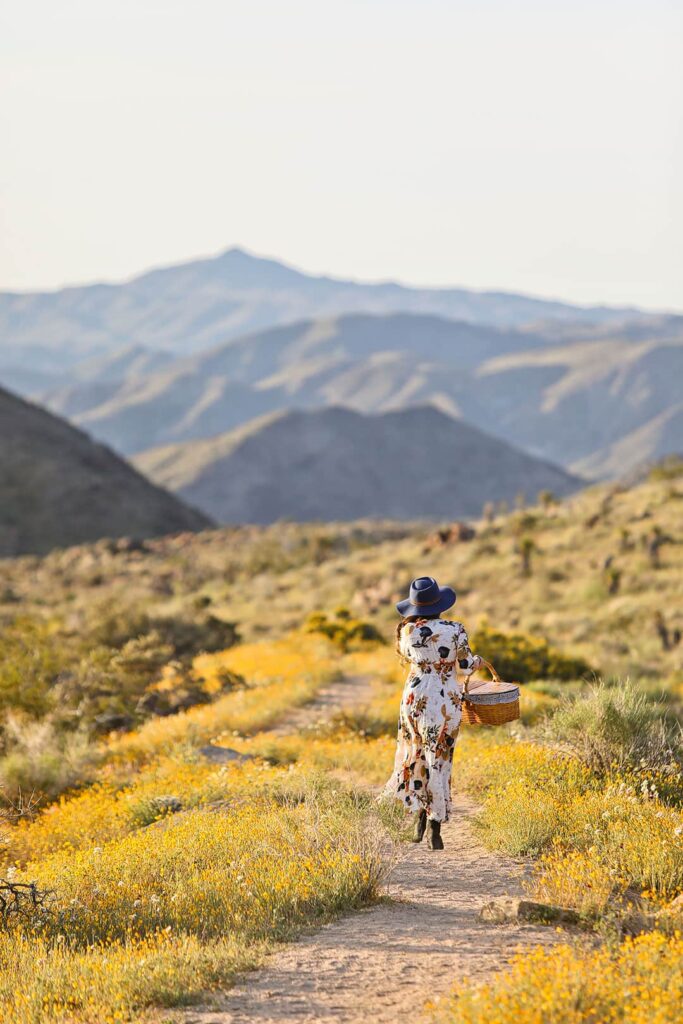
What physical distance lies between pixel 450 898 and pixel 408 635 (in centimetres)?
180

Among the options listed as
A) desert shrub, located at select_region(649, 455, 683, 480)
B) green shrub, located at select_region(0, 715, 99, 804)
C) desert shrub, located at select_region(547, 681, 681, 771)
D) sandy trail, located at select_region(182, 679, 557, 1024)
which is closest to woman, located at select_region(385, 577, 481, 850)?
sandy trail, located at select_region(182, 679, 557, 1024)

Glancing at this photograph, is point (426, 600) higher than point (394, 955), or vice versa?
point (426, 600)

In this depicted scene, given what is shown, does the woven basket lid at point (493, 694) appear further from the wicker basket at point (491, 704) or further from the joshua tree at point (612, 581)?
the joshua tree at point (612, 581)

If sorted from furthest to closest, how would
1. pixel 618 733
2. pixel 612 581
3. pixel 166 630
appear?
pixel 612 581
pixel 166 630
pixel 618 733

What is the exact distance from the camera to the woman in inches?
299

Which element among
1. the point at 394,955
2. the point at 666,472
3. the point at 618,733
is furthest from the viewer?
the point at 666,472

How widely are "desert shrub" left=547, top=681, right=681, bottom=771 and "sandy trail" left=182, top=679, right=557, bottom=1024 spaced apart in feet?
5.69

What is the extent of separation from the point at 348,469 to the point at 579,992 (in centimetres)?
16652

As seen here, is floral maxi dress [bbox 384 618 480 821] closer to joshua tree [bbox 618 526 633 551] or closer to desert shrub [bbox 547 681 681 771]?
desert shrub [bbox 547 681 681 771]

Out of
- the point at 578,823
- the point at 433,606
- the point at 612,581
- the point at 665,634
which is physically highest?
the point at 433,606

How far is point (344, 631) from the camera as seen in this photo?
802 inches

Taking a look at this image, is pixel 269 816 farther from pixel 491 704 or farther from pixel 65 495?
pixel 65 495

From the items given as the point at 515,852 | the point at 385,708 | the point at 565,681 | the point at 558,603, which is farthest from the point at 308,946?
the point at 558,603

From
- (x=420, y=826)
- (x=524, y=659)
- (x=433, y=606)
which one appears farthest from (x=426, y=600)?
(x=524, y=659)
